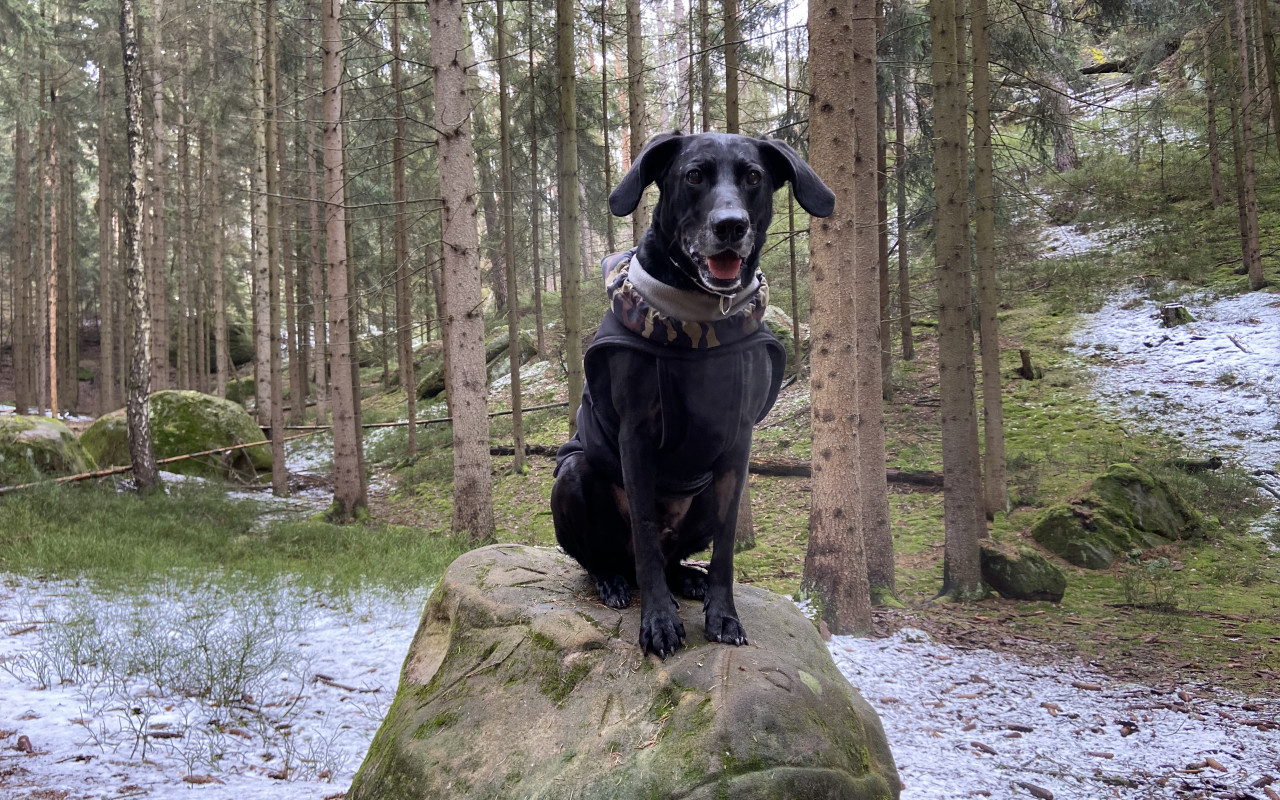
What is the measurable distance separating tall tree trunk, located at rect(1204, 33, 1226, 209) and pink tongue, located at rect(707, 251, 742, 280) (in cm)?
1881

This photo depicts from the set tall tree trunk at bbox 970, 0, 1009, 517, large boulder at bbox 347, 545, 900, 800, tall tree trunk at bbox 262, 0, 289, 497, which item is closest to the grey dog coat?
large boulder at bbox 347, 545, 900, 800

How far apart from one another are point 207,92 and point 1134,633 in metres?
20.0

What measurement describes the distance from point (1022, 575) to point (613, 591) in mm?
6426

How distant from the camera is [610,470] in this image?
3.04 metres

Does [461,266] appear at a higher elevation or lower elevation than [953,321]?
higher

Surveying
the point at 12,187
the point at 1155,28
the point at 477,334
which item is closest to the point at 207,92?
the point at 477,334

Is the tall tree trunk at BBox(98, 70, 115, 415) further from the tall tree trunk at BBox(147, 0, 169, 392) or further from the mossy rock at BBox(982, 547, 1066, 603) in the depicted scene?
the mossy rock at BBox(982, 547, 1066, 603)

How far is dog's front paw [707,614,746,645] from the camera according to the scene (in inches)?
108

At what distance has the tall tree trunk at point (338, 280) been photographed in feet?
36.3

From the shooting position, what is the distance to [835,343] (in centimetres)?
632

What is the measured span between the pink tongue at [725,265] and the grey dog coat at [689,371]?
25 cm

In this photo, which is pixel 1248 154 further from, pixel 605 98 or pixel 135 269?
pixel 135 269

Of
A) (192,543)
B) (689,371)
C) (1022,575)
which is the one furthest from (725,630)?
(192,543)

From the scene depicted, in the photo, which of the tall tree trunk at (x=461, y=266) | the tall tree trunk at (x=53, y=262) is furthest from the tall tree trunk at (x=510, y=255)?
the tall tree trunk at (x=53, y=262)
